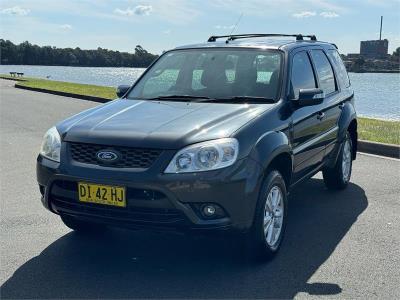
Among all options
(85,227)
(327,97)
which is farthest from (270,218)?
(327,97)

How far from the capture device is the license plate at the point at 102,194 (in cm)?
374

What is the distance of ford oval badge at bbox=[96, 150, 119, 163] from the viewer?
3794 millimetres

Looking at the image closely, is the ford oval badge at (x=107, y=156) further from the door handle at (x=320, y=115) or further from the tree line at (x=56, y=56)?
the tree line at (x=56, y=56)

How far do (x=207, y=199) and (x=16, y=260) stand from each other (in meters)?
1.75

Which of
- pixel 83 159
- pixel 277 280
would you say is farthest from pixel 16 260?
pixel 277 280

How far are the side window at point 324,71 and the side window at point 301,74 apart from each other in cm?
24

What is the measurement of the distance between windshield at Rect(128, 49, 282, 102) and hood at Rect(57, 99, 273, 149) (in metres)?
0.31

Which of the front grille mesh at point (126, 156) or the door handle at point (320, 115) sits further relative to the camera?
the door handle at point (320, 115)

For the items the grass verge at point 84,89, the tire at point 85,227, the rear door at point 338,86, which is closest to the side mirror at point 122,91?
the tire at point 85,227

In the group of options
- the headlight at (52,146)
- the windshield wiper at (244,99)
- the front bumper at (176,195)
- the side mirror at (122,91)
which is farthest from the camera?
the side mirror at (122,91)

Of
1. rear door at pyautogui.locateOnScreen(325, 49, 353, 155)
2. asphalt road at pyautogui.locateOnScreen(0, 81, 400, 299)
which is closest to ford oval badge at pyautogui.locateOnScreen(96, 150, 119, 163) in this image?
asphalt road at pyautogui.locateOnScreen(0, 81, 400, 299)

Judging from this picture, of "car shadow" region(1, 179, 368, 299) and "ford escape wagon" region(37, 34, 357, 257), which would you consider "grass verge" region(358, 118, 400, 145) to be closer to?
"ford escape wagon" region(37, 34, 357, 257)

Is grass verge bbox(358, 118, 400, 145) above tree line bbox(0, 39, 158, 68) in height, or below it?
below

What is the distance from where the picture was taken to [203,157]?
3709 mm
